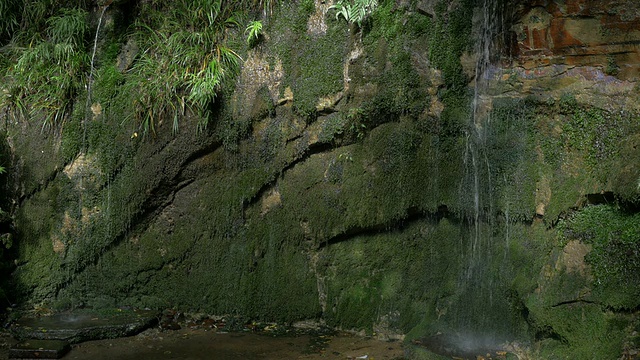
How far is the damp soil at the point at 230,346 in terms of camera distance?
5.45 meters

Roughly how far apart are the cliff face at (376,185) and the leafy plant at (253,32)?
83 mm

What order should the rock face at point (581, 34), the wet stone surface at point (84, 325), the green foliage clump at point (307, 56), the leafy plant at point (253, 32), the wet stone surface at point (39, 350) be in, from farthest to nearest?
the leafy plant at point (253, 32)
the green foliage clump at point (307, 56)
the wet stone surface at point (84, 325)
the wet stone surface at point (39, 350)
the rock face at point (581, 34)

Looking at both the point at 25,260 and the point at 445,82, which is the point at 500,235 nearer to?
the point at 445,82

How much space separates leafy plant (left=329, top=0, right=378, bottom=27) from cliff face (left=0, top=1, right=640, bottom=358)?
0.28ft

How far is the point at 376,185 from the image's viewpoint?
19.5 ft

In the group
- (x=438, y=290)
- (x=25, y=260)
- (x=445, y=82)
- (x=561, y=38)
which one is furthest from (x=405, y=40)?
(x=25, y=260)

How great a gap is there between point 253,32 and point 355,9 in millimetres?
1021

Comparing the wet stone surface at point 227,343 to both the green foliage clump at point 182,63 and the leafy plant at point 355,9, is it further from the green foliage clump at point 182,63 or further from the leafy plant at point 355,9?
the leafy plant at point 355,9

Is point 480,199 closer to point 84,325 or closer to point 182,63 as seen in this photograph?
point 182,63

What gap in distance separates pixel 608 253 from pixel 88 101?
510 cm

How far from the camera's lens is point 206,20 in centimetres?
657

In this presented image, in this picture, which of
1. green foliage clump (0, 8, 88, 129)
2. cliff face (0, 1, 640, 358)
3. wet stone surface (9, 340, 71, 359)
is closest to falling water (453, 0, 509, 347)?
cliff face (0, 1, 640, 358)

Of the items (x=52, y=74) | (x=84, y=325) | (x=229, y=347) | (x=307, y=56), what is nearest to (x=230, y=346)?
(x=229, y=347)

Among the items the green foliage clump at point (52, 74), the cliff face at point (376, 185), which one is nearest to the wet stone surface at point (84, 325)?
the cliff face at point (376, 185)
